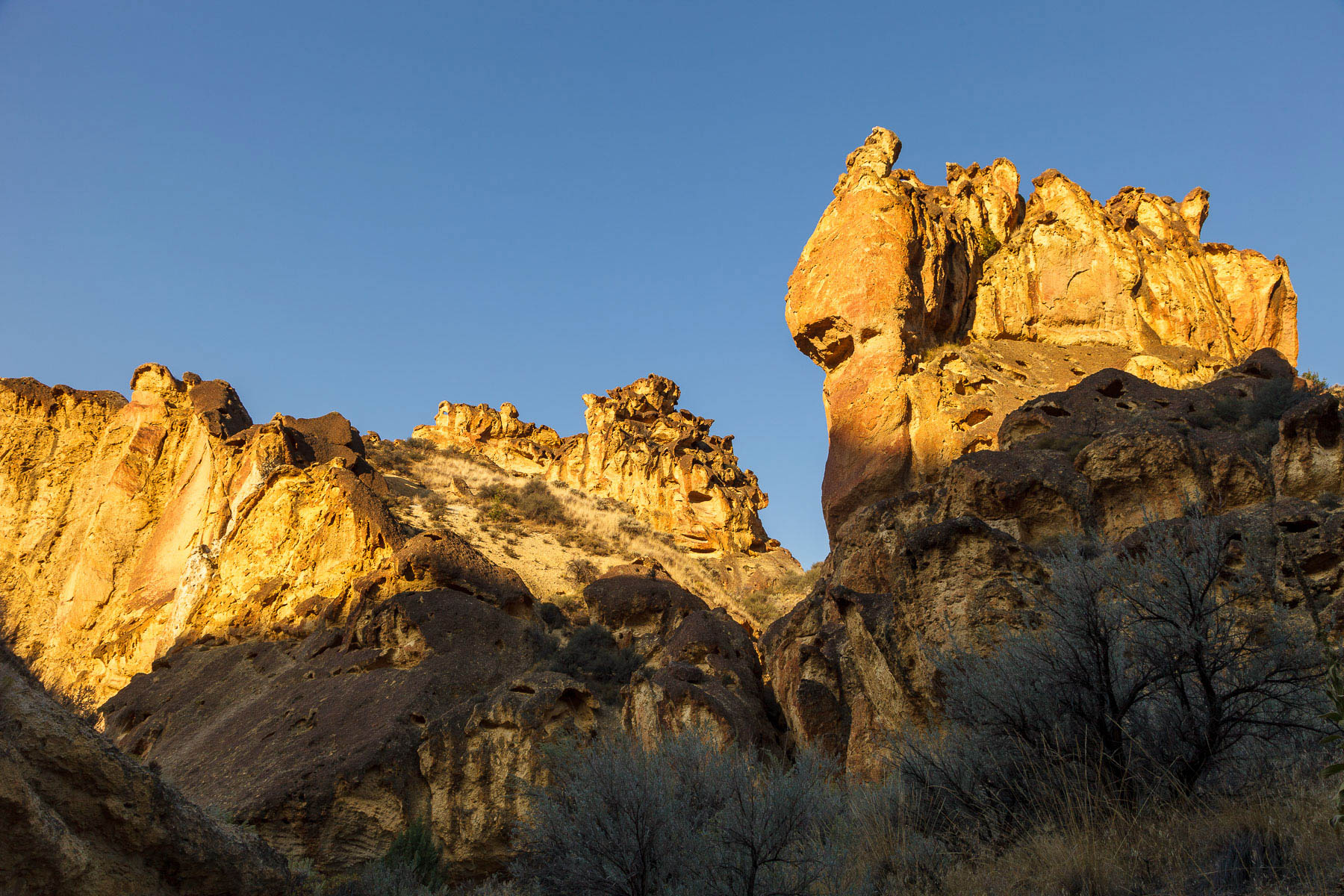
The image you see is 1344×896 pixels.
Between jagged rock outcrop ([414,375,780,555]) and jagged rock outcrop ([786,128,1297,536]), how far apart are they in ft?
56.5

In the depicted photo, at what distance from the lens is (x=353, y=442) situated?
30.2 m

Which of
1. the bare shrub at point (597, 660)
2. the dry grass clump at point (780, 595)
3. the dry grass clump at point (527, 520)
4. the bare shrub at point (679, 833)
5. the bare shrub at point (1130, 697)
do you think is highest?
the dry grass clump at point (527, 520)

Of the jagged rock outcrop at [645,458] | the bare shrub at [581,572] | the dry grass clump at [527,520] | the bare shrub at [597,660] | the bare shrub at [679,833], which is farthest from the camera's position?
the jagged rock outcrop at [645,458]

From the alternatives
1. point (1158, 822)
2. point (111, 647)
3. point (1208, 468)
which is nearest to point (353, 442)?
point (111, 647)

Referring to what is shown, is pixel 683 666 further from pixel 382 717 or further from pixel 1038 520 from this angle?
pixel 1038 520

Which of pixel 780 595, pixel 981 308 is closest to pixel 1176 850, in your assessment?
pixel 981 308

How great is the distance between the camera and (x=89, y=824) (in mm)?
4957

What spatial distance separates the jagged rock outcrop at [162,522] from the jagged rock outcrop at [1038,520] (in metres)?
11.0

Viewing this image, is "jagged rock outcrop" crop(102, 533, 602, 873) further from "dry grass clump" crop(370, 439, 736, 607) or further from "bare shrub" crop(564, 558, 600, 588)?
"bare shrub" crop(564, 558, 600, 588)

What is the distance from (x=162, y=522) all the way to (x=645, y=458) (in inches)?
907

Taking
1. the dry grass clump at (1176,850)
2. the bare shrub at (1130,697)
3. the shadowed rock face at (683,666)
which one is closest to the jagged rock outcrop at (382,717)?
the shadowed rock face at (683,666)

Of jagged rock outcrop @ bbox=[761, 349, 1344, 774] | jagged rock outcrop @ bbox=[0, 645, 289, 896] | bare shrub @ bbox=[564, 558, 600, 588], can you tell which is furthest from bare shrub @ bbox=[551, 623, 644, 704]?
jagged rock outcrop @ bbox=[0, 645, 289, 896]

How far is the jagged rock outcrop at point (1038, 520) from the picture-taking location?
360 inches

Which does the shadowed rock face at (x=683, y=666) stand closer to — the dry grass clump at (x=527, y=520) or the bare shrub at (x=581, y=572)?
the dry grass clump at (x=527, y=520)
